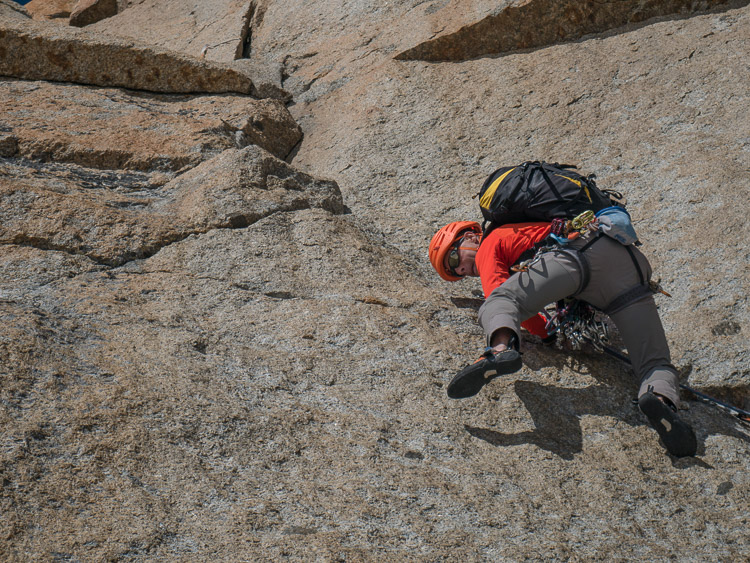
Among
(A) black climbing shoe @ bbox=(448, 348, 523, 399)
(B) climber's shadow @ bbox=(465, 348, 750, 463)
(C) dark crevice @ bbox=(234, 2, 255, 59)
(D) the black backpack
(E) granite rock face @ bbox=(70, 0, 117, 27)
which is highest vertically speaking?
(E) granite rock face @ bbox=(70, 0, 117, 27)

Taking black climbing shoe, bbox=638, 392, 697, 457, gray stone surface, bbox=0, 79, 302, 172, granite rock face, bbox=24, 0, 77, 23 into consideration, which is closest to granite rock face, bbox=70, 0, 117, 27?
granite rock face, bbox=24, 0, 77, 23

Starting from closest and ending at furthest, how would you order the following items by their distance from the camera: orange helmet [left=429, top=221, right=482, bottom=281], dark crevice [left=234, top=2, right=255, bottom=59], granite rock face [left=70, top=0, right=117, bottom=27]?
orange helmet [left=429, top=221, right=482, bottom=281] < dark crevice [left=234, top=2, right=255, bottom=59] < granite rock face [left=70, top=0, right=117, bottom=27]

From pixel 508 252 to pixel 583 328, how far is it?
2.16 feet

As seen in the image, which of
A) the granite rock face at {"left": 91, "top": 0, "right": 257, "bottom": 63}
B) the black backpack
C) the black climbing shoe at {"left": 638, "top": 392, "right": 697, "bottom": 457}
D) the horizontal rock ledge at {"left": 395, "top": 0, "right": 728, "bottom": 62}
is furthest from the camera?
the granite rock face at {"left": 91, "top": 0, "right": 257, "bottom": 63}

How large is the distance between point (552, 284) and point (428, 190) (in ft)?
7.73

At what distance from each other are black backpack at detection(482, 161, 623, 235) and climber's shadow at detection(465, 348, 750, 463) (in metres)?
0.94

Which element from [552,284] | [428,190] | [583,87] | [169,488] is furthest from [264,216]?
[583,87]

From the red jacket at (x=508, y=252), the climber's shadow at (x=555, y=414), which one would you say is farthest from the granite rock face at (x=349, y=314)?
the red jacket at (x=508, y=252)

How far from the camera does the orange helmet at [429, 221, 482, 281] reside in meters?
4.84

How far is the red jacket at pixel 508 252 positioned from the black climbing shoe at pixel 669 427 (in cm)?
96

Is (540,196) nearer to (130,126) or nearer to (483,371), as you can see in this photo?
(483,371)

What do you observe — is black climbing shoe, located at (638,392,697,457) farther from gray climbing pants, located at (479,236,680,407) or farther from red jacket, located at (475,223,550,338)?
red jacket, located at (475,223,550,338)

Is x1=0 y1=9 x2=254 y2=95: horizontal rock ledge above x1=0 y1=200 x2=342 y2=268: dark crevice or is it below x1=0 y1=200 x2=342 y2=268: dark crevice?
above

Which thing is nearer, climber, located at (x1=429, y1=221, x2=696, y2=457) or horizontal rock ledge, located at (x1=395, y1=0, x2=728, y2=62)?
climber, located at (x1=429, y1=221, x2=696, y2=457)
